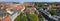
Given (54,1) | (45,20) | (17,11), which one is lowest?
(45,20)

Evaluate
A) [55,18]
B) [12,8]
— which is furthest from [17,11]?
[55,18]

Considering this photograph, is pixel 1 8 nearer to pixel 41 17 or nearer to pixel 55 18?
pixel 41 17

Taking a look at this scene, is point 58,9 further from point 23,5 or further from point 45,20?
point 23,5

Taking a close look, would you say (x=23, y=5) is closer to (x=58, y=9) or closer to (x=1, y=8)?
(x=1, y=8)

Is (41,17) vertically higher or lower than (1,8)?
lower

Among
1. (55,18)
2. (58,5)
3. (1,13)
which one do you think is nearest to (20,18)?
(1,13)

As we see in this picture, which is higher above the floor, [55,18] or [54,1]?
[54,1]

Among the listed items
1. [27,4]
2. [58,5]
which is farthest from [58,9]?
[27,4]

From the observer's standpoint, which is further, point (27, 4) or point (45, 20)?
point (27, 4)

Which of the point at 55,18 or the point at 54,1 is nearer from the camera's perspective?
the point at 55,18
